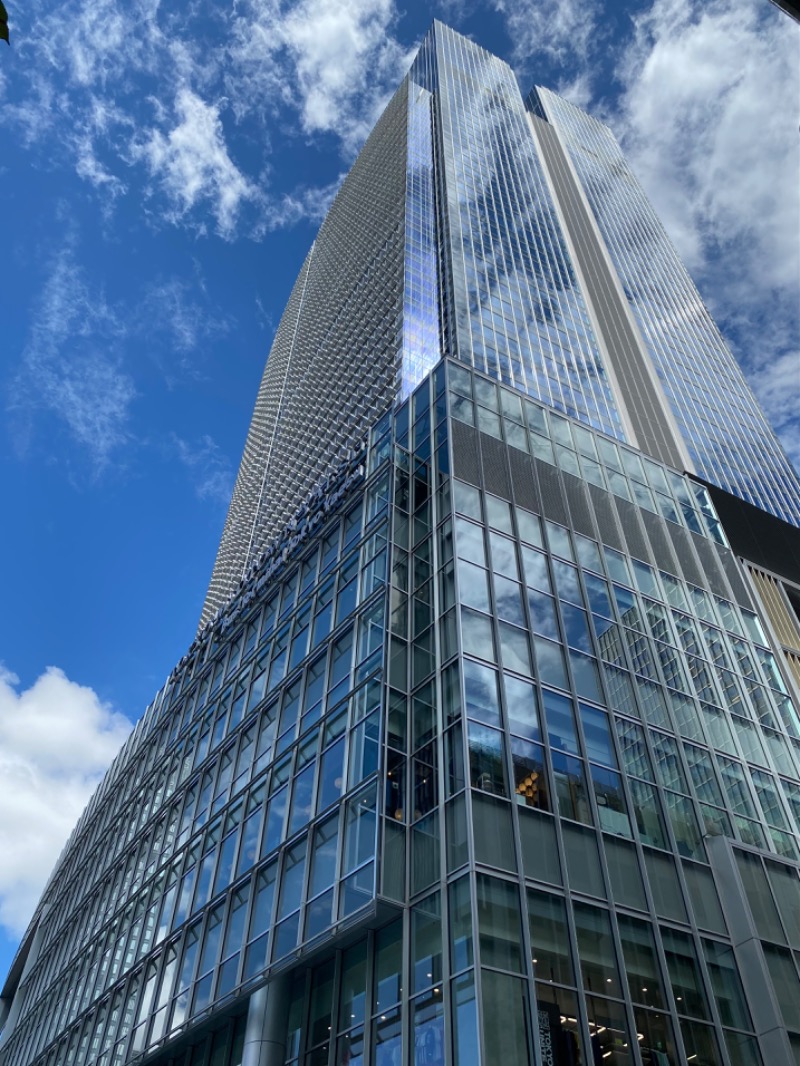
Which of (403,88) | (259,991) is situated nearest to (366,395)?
(259,991)

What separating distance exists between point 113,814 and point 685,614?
3019 centimetres

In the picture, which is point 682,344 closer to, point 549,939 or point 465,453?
point 465,453

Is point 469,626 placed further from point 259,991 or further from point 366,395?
point 366,395

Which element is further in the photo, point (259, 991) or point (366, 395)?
point (366, 395)

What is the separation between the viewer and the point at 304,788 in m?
25.1

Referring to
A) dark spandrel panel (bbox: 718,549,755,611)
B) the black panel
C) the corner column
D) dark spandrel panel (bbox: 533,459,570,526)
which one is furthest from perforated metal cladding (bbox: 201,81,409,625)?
the corner column

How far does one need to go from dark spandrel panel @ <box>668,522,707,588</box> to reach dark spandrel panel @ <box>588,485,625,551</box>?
10.4ft

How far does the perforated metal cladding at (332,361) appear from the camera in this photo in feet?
222

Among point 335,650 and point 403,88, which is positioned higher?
point 403,88

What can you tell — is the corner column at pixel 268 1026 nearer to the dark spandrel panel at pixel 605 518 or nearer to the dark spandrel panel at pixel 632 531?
the dark spandrel panel at pixel 605 518

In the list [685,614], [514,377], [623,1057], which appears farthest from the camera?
[514,377]

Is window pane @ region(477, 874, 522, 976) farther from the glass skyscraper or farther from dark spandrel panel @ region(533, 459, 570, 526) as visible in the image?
dark spandrel panel @ region(533, 459, 570, 526)

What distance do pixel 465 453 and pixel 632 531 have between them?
7.75 m

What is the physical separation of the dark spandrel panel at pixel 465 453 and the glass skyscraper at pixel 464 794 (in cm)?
10
